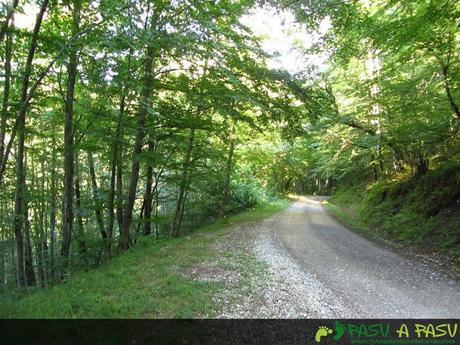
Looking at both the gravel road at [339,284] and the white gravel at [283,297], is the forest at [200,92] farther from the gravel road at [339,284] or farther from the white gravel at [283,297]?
the white gravel at [283,297]

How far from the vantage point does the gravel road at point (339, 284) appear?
4699 mm

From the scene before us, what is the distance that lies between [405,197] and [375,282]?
7.54 meters

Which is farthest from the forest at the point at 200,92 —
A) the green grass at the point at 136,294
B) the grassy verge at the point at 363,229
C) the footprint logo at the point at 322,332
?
the footprint logo at the point at 322,332

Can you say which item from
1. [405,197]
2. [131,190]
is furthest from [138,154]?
[405,197]

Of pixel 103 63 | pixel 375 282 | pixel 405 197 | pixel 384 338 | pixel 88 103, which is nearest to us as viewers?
pixel 384 338

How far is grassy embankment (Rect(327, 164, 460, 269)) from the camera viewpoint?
26.5 feet

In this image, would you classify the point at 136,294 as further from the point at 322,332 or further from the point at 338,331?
the point at 338,331

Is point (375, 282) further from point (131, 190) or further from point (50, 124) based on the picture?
point (50, 124)

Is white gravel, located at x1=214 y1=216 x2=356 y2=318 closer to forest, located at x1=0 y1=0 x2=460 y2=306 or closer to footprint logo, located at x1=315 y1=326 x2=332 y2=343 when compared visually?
footprint logo, located at x1=315 y1=326 x2=332 y2=343

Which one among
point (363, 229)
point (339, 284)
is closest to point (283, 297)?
point (339, 284)

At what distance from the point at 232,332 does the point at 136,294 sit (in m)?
1.85

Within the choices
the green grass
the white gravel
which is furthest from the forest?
the white gravel

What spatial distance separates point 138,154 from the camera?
8.28 m

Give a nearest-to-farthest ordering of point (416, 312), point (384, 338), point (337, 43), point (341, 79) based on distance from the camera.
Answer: point (384, 338), point (416, 312), point (337, 43), point (341, 79)
